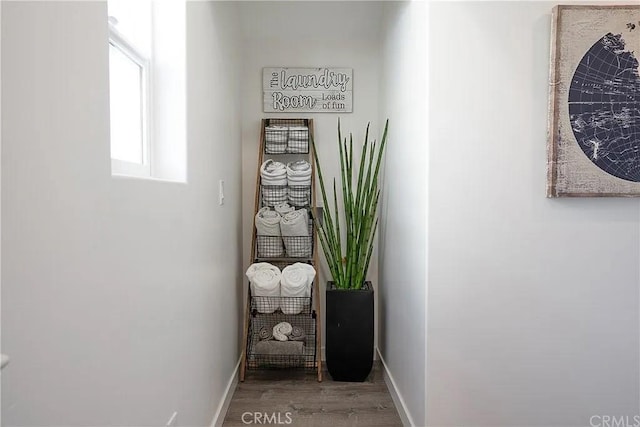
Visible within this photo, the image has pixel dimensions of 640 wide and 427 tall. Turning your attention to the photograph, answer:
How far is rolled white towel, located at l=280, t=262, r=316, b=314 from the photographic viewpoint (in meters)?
2.69

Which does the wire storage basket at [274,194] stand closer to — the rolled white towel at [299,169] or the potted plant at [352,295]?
the rolled white towel at [299,169]

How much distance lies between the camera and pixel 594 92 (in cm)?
185

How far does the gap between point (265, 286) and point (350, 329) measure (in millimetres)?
553

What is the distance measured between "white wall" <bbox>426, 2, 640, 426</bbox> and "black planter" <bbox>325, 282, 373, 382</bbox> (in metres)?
0.78

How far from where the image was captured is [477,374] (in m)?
1.96

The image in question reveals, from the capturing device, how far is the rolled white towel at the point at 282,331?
284 cm

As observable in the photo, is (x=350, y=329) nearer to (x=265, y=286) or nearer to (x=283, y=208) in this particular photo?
(x=265, y=286)

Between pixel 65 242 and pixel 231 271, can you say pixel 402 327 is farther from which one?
pixel 65 242

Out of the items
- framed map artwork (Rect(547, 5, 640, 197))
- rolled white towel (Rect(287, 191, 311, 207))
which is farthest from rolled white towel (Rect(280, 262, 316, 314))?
framed map artwork (Rect(547, 5, 640, 197))

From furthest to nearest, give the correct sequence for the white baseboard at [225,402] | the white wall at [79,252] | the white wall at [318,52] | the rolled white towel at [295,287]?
the white wall at [318,52] → the rolled white towel at [295,287] → the white baseboard at [225,402] → the white wall at [79,252]

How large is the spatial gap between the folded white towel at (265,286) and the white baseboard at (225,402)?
408 mm

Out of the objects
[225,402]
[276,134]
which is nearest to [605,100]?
[276,134]

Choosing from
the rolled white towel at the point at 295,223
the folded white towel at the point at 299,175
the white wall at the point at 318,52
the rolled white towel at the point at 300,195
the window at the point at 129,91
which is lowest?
the rolled white towel at the point at 295,223

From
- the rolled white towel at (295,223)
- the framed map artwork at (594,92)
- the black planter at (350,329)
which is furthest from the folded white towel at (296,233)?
the framed map artwork at (594,92)
